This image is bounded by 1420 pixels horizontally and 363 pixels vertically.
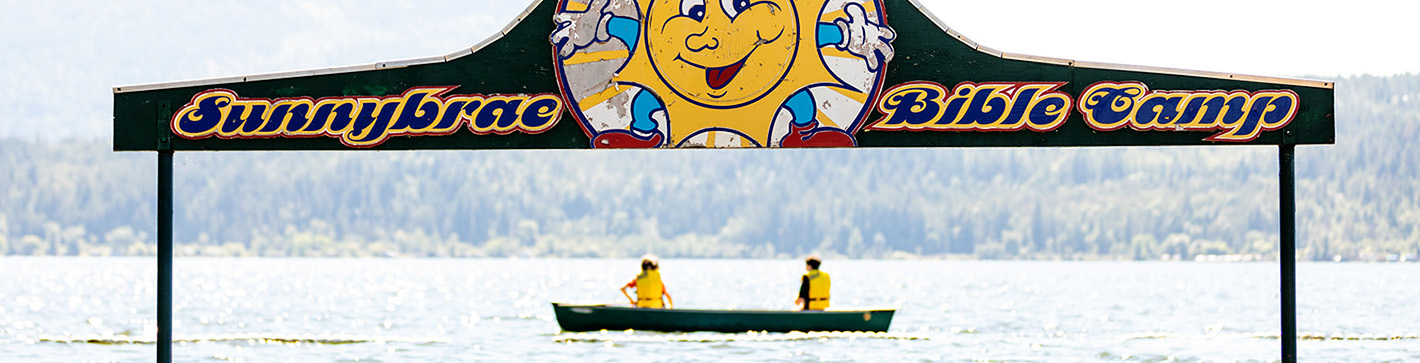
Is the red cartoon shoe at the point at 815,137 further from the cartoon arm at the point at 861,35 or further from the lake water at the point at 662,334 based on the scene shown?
the lake water at the point at 662,334

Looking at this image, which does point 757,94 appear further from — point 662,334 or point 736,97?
point 662,334

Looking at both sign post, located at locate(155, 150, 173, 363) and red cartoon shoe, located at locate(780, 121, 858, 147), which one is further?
sign post, located at locate(155, 150, 173, 363)

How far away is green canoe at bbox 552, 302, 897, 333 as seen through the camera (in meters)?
29.2

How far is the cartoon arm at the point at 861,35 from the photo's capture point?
13.4m

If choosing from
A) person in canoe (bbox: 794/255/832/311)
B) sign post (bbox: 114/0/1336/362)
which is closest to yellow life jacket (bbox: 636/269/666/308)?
person in canoe (bbox: 794/255/832/311)

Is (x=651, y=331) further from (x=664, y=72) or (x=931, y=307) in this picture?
(x=931, y=307)

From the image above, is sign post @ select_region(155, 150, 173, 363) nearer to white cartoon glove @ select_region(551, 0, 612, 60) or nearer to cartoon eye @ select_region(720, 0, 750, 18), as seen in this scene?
white cartoon glove @ select_region(551, 0, 612, 60)

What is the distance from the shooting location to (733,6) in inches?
531

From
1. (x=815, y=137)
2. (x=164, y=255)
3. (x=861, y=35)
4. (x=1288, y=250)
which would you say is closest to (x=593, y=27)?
(x=815, y=137)

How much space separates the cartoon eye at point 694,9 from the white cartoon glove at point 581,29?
573 mm

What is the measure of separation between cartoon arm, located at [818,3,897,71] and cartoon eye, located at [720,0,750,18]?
0.60 m

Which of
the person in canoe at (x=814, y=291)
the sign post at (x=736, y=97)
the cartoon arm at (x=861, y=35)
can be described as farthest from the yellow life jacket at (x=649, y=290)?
the cartoon arm at (x=861, y=35)

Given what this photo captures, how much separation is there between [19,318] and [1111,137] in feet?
146

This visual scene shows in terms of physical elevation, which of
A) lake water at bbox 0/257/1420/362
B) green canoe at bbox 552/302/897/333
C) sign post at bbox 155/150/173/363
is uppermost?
sign post at bbox 155/150/173/363
